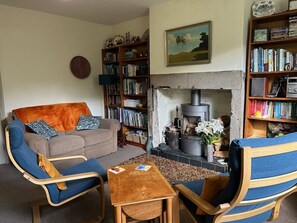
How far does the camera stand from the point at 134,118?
434 centimetres

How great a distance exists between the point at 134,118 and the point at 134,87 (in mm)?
620

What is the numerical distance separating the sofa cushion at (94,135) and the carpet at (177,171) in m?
0.60

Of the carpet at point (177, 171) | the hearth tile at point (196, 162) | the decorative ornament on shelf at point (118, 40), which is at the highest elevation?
the decorative ornament on shelf at point (118, 40)

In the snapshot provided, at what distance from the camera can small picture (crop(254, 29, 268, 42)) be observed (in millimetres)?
2704

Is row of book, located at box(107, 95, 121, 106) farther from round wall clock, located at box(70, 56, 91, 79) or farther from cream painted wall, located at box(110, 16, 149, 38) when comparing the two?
cream painted wall, located at box(110, 16, 149, 38)

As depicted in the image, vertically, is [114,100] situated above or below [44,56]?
below

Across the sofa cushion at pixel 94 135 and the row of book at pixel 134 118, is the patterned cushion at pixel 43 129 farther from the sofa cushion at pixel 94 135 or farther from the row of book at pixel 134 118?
the row of book at pixel 134 118

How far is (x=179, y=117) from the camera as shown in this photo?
4.01 metres

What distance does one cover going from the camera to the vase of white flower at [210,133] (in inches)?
124

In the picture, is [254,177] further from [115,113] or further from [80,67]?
[80,67]

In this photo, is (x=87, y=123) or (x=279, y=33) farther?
(x=87, y=123)

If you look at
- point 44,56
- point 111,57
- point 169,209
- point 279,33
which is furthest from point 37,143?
point 279,33

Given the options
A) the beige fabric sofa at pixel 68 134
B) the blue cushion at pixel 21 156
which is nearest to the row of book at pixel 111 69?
the beige fabric sofa at pixel 68 134

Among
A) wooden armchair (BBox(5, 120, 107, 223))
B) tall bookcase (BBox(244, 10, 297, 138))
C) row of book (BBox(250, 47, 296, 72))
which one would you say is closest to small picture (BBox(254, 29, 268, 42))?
tall bookcase (BBox(244, 10, 297, 138))
